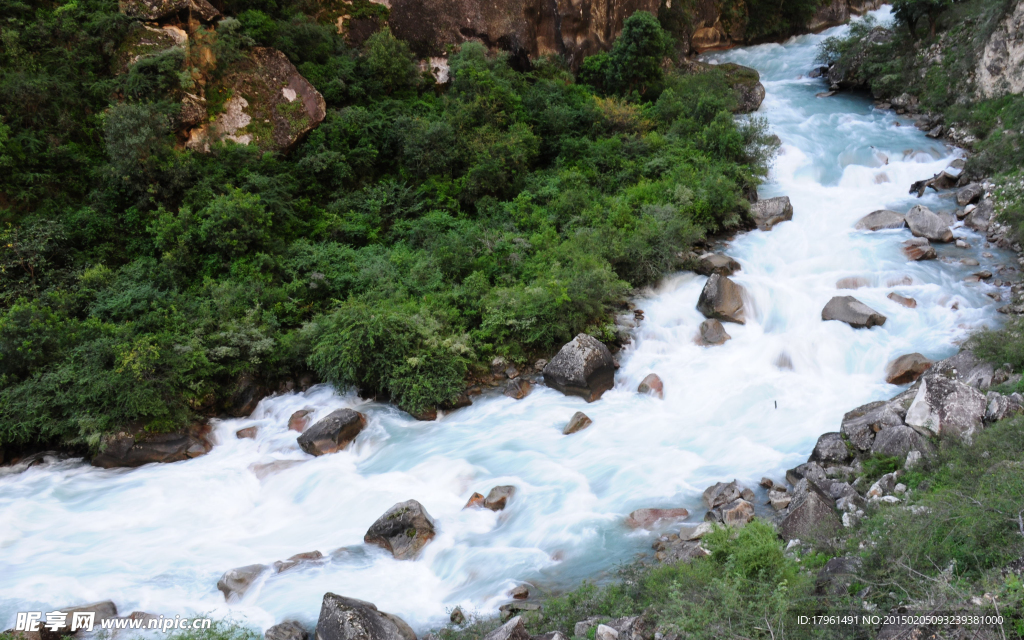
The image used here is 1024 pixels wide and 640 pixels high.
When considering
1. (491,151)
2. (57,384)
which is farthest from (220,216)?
(491,151)

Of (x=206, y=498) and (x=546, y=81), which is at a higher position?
(x=546, y=81)

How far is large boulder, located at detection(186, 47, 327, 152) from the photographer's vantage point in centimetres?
1786

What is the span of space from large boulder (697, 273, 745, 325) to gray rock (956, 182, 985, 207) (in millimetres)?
7596

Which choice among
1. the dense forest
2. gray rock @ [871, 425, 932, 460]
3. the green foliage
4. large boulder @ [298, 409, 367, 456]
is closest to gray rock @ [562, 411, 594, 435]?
the dense forest

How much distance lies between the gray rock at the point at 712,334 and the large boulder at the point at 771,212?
5.14 m

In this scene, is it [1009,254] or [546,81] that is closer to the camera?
[1009,254]

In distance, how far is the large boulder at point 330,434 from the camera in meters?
12.1

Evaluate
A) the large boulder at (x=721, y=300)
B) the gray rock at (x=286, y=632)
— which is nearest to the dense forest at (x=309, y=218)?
the large boulder at (x=721, y=300)

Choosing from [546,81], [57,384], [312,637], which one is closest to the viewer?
[312,637]

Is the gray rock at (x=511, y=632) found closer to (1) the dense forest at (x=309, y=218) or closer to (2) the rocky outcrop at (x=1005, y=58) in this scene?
(1) the dense forest at (x=309, y=218)

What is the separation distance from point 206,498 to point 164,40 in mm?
13482

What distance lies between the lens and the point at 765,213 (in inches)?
722

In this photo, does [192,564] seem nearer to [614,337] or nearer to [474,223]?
[614,337]

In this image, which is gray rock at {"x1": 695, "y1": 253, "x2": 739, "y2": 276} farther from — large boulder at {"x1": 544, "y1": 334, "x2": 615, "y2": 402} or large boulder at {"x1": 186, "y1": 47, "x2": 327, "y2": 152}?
large boulder at {"x1": 186, "y1": 47, "x2": 327, "y2": 152}
